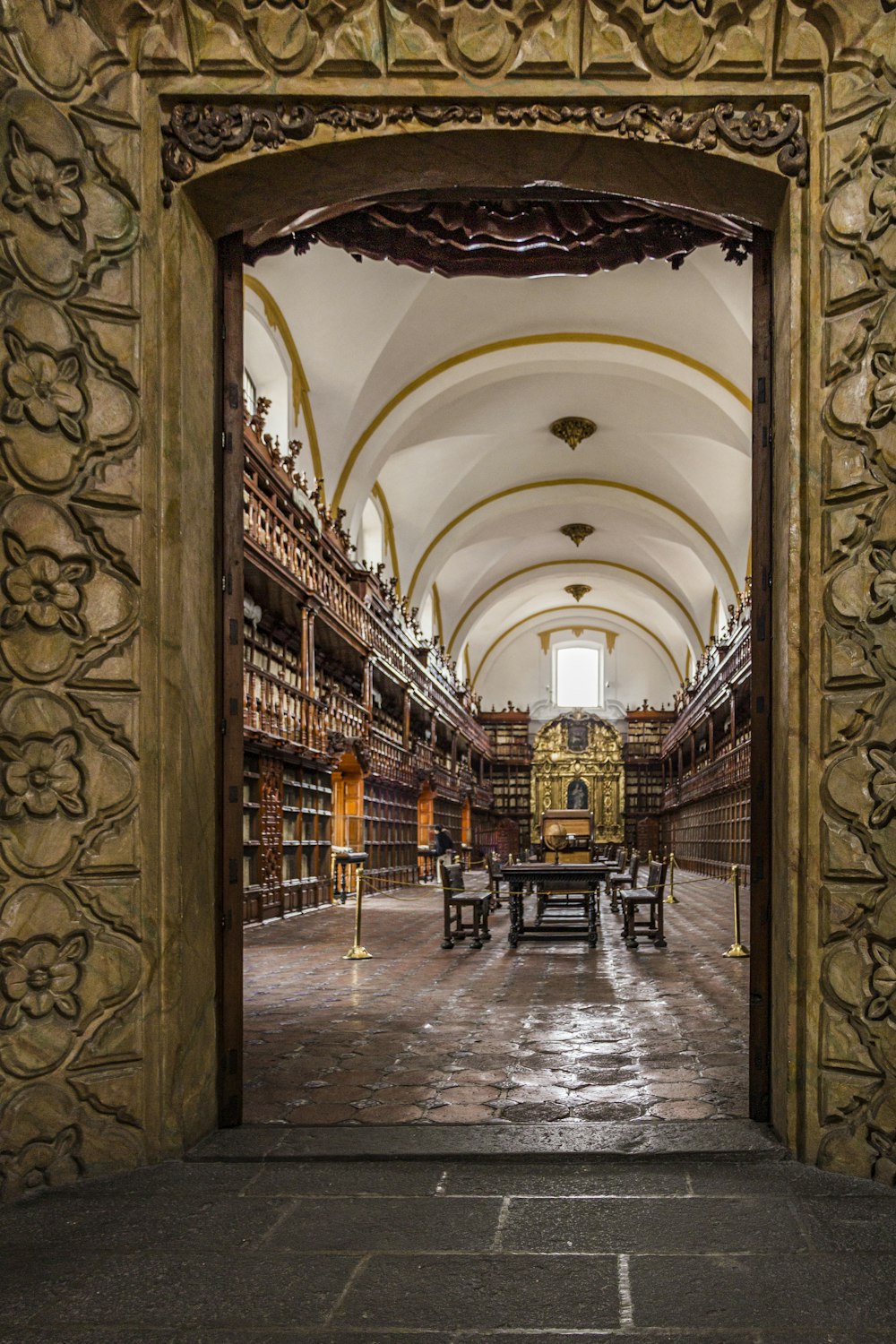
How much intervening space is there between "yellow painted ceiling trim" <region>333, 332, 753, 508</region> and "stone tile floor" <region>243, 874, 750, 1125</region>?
803 centimetres

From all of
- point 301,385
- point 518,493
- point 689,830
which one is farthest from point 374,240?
point 689,830

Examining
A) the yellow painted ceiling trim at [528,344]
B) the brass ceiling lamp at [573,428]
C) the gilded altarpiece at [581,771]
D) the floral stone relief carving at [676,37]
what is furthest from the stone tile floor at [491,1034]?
the gilded altarpiece at [581,771]

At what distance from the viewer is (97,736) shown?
132 inches

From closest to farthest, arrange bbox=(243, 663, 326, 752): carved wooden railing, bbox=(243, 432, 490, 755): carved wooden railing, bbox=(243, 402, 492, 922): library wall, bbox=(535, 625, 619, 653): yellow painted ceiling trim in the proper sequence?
bbox=(243, 663, 326, 752): carved wooden railing
bbox=(243, 432, 490, 755): carved wooden railing
bbox=(243, 402, 492, 922): library wall
bbox=(535, 625, 619, 653): yellow painted ceiling trim

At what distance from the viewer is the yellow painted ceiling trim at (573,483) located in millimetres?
21953

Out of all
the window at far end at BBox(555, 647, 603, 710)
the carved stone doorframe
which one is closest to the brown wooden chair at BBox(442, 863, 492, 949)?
the carved stone doorframe

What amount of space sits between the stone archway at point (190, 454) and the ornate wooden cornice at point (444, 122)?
0.04 feet

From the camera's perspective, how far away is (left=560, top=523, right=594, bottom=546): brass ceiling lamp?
85.3ft

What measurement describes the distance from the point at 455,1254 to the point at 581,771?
35.1 metres

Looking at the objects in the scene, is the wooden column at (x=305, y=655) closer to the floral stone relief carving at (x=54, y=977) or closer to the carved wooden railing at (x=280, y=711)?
the carved wooden railing at (x=280, y=711)

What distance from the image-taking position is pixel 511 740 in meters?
38.7

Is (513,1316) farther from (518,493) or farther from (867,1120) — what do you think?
(518,493)

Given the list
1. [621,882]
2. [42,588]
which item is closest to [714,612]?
[621,882]

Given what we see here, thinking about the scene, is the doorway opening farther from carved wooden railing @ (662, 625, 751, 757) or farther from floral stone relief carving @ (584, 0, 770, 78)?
floral stone relief carving @ (584, 0, 770, 78)
